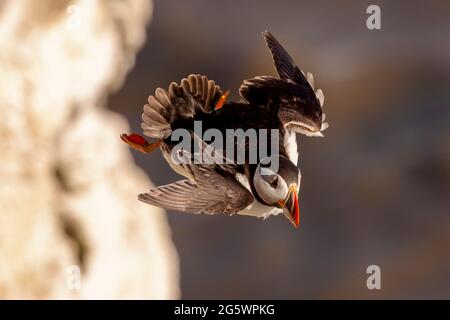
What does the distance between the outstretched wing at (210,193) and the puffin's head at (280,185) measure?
0.9 inches

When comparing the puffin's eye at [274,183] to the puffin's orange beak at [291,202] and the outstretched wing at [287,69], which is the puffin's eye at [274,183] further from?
the outstretched wing at [287,69]

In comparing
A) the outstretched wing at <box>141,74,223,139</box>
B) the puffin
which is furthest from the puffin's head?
the outstretched wing at <box>141,74,223,139</box>

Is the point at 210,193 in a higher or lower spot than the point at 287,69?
lower

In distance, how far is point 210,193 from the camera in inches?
39.4

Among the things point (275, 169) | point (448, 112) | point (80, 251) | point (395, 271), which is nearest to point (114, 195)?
point (80, 251)

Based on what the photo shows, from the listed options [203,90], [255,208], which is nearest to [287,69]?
[203,90]

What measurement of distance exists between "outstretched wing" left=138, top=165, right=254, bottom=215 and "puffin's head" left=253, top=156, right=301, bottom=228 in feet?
0.07

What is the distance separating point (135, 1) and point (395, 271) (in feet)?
2.74

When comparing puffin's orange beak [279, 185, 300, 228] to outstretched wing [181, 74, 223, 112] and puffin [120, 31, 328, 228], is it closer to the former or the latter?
puffin [120, 31, 328, 228]

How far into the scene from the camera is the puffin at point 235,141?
0.98m

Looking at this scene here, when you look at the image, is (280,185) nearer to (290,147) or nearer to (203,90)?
(290,147)

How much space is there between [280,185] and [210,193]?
0.09m

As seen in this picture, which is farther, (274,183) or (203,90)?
(203,90)

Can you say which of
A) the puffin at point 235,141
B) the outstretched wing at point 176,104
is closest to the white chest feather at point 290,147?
the puffin at point 235,141
